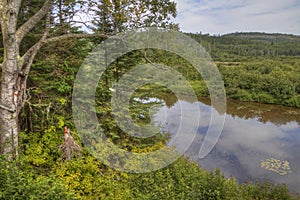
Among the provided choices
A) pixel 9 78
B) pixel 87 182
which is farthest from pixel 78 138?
pixel 9 78

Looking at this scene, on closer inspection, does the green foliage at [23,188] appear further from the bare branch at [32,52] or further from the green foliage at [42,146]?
the green foliage at [42,146]

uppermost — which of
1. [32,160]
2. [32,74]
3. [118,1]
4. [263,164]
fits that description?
[118,1]

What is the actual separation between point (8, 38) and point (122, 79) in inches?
164

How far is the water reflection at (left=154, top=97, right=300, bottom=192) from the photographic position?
11398 mm

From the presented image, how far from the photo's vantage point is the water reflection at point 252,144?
37.4 ft

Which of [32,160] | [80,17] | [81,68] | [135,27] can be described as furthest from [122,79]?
[32,160]

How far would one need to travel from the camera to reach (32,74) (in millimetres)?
6441

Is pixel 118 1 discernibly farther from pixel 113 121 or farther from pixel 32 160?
pixel 32 160

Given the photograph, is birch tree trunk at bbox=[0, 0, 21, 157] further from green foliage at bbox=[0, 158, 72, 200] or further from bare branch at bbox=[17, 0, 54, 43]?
green foliage at bbox=[0, 158, 72, 200]

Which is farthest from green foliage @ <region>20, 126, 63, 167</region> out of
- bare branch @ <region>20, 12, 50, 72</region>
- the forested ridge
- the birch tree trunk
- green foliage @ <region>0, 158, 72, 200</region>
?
green foliage @ <region>0, 158, 72, 200</region>

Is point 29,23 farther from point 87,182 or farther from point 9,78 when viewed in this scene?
point 87,182

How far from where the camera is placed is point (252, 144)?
49.2ft

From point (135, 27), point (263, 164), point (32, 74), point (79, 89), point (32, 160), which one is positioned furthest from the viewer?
point (263, 164)

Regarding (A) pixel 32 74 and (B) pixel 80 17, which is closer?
(B) pixel 80 17
